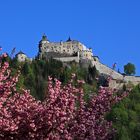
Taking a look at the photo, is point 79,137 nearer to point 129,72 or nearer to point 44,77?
point 44,77

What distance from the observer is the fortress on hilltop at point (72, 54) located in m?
164

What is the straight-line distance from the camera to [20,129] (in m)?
17.0

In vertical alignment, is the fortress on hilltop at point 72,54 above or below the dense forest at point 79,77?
above

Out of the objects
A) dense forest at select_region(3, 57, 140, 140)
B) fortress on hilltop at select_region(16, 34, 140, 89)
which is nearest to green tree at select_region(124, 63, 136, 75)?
fortress on hilltop at select_region(16, 34, 140, 89)

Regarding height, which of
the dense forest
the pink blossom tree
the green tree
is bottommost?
the pink blossom tree

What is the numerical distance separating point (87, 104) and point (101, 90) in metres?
0.61

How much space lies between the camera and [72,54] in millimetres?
175125

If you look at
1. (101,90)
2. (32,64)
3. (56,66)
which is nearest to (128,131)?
(56,66)

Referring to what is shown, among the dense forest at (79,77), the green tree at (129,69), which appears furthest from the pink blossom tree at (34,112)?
the green tree at (129,69)

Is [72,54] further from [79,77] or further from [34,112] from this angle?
[34,112]

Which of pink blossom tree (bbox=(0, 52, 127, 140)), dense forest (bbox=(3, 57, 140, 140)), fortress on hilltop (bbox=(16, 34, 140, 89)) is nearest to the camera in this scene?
pink blossom tree (bbox=(0, 52, 127, 140))

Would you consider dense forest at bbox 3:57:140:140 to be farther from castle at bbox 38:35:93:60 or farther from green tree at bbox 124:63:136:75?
green tree at bbox 124:63:136:75

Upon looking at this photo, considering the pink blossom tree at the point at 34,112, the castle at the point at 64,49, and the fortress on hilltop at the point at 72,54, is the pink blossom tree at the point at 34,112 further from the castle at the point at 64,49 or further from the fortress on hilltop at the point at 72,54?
the castle at the point at 64,49

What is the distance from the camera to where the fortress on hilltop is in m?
164
